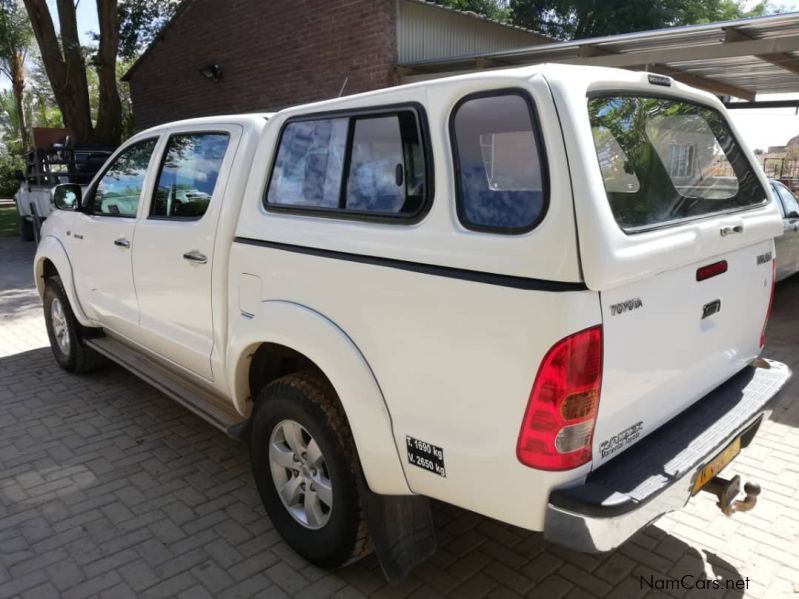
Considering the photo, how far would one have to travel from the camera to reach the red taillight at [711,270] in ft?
7.36

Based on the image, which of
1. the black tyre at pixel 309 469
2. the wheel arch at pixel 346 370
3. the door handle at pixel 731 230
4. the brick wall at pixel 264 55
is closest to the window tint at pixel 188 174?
the wheel arch at pixel 346 370

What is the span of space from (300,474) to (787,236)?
6941mm

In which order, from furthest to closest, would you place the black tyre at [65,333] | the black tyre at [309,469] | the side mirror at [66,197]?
the black tyre at [65,333] < the side mirror at [66,197] < the black tyre at [309,469]

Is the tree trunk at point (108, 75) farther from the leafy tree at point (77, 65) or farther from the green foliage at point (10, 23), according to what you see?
the green foliage at point (10, 23)

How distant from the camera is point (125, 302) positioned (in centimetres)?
394

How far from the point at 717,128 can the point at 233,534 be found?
3.10 meters

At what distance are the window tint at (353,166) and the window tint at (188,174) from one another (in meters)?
0.54

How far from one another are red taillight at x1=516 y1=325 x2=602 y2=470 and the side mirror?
4.01 m

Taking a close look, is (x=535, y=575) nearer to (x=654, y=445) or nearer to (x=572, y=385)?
(x=654, y=445)

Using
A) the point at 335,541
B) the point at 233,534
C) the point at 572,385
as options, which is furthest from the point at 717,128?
the point at 233,534

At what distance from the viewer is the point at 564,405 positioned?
181cm

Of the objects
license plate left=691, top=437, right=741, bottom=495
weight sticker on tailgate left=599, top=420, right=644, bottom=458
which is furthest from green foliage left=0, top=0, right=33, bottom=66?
license plate left=691, top=437, right=741, bottom=495

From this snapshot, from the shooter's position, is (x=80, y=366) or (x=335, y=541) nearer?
(x=335, y=541)

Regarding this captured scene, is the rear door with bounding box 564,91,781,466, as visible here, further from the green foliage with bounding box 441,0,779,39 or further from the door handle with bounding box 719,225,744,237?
the green foliage with bounding box 441,0,779,39
